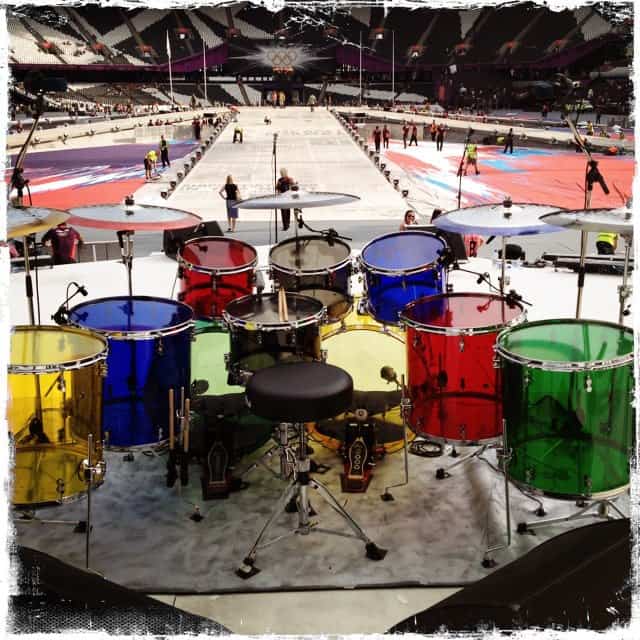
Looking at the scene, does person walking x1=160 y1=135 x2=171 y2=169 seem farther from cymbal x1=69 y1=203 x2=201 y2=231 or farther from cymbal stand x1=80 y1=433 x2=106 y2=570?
cymbal stand x1=80 y1=433 x2=106 y2=570

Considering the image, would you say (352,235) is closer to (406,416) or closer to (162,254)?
(162,254)

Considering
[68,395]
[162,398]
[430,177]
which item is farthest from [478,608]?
[430,177]

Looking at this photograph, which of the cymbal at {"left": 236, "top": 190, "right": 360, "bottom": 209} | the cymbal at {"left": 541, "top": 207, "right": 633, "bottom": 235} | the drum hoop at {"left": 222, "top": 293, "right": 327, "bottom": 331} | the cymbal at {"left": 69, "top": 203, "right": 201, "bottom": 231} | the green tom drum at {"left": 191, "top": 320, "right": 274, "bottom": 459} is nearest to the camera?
the cymbal at {"left": 541, "top": 207, "right": 633, "bottom": 235}

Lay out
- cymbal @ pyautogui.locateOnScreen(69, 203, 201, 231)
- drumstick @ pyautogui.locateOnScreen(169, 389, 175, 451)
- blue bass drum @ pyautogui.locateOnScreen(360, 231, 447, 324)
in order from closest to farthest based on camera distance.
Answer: drumstick @ pyautogui.locateOnScreen(169, 389, 175, 451)
cymbal @ pyautogui.locateOnScreen(69, 203, 201, 231)
blue bass drum @ pyautogui.locateOnScreen(360, 231, 447, 324)

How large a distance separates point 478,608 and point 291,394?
1.80m

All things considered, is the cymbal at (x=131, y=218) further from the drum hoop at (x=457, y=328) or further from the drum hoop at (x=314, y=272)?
the drum hoop at (x=457, y=328)

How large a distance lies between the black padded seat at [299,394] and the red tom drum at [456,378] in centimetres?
79

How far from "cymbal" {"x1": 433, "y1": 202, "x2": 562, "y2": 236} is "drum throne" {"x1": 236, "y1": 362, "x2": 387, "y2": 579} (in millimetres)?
1494

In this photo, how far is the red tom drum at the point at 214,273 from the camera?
6.73m

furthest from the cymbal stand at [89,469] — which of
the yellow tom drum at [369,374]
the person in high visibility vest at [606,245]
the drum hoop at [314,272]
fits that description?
the person in high visibility vest at [606,245]

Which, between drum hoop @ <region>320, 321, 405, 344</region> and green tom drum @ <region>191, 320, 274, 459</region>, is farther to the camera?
drum hoop @ <region>320, 321, 405, 344</region>

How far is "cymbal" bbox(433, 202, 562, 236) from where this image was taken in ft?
16.6

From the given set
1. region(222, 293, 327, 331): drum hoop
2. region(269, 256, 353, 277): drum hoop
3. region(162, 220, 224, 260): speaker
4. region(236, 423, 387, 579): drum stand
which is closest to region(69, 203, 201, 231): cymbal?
region(222, 293, 327, 331): drum hoop

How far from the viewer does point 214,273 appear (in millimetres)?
6680
